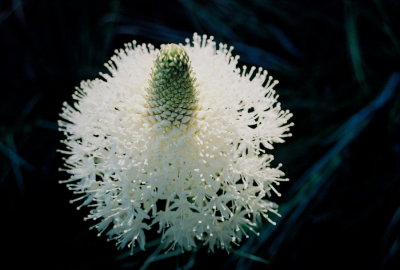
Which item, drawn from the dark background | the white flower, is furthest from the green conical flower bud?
the dark background

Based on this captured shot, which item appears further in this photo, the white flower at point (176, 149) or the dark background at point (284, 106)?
the dark background at point (284, 106)

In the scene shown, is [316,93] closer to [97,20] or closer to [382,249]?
[382,249]

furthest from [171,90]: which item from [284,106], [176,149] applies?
[284,106]

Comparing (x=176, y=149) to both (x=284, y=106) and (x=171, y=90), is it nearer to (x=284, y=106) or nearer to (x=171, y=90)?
(x=171, y=90)

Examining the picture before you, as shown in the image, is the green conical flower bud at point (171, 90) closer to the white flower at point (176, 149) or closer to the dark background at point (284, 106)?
the white flower at point (176, 149)

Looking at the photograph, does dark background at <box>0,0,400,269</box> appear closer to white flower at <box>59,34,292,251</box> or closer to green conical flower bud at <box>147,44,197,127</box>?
white flower at <box>59,34,292,251</box>

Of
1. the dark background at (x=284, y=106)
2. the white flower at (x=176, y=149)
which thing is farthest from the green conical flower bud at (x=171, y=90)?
the dark background at (x=284, y=106)
